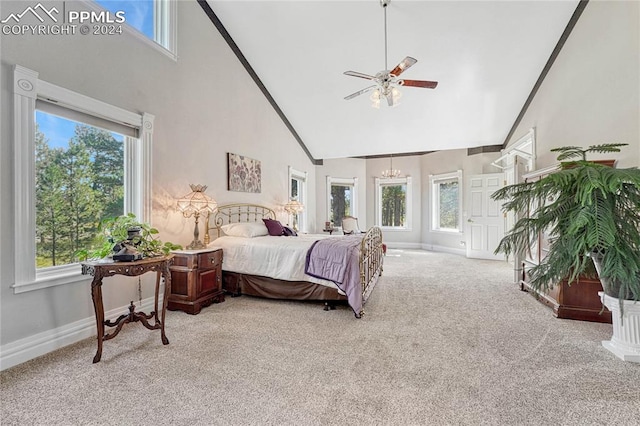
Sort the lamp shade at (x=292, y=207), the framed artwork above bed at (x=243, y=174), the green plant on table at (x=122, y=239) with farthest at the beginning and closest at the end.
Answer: the lamp shade at (x=292, y=207), the framed artwork above bed at (x=243, y=174), the green plant on table at (x=122, y=239)

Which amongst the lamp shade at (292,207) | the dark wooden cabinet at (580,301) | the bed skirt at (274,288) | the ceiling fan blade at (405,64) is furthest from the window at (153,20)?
the dark wooden cabinet at (580,301)

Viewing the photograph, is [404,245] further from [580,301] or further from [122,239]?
[122,239]

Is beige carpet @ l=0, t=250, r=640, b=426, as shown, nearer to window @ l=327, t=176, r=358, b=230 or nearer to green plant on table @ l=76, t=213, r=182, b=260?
green plant on table @ l=76, t=213, r=182, b=260

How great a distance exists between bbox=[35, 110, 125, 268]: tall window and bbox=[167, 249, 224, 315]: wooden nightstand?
837 mm

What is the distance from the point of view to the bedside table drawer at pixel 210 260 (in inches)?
133

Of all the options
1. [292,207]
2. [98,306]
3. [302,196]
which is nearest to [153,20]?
[98,306]

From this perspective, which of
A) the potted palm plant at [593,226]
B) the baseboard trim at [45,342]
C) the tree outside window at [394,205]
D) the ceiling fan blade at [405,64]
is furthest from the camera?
the tree outside window at [394,205]

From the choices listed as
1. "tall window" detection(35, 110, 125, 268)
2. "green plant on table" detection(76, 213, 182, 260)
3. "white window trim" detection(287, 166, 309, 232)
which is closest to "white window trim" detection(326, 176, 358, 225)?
"white window trim" detection(287, 166, 309, 232)

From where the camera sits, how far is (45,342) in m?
2.35

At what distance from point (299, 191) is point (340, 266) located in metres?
4.49

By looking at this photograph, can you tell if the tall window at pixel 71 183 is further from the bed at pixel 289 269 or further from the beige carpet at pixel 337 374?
the bed at pixel 289 269

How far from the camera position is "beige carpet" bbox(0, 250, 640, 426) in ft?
5.39

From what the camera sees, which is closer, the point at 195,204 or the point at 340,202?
the point at 195,204

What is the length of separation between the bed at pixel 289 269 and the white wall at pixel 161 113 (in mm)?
700
